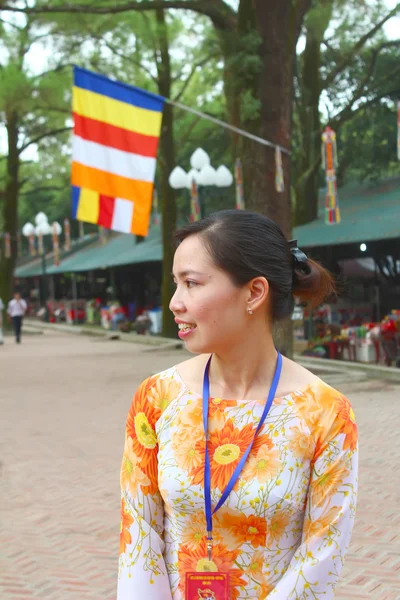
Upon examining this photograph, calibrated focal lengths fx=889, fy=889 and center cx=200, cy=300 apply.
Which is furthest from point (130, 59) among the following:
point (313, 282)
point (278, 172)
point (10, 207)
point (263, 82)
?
point (313, 282)

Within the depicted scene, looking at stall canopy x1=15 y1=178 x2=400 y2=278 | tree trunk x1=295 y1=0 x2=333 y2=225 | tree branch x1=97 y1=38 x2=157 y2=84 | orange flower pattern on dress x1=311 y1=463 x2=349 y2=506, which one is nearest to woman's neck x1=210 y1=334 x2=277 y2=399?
orange flower pattern on dress x1=311 y1=463 x2=349 y2=506

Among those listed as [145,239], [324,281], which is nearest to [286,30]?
[324,281]

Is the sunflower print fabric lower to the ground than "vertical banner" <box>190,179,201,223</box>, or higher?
lower

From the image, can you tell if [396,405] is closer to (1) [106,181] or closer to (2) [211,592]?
(1) [106,181]

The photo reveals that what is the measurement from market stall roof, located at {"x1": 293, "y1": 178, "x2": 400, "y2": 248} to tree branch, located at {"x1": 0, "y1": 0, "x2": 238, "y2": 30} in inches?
182

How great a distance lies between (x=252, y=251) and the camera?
202 cm

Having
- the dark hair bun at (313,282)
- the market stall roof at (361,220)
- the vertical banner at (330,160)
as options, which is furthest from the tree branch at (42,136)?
the dark hair bun at (313,282)

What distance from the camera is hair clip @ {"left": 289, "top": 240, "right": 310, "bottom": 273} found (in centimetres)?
215

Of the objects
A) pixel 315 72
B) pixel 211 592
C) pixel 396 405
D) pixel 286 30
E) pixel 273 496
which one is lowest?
pixel 396 405

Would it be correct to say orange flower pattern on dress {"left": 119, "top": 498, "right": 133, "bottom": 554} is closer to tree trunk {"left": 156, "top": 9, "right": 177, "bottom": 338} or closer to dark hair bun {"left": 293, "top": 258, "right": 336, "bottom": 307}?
dark hair bun {"left": 293, "top": 258, "right": 336, "bottom": 307}

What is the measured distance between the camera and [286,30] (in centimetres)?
1376

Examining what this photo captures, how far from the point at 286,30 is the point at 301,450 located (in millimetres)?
A: 12666

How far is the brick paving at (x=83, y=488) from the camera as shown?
4.93 meters

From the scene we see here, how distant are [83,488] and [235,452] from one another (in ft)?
17.7
